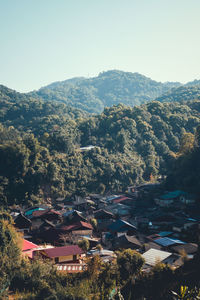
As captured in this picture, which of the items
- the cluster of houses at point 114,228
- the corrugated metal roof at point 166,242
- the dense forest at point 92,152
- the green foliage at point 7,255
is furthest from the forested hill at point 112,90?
the green foliage at point 7,255

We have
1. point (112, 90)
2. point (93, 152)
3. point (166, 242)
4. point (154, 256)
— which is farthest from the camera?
point (112, 90)

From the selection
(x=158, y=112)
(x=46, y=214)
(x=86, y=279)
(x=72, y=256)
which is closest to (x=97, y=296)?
(x=86, y=279)

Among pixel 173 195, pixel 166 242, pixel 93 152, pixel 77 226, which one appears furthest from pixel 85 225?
pixel 93 152

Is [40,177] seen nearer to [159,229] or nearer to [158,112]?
[159,229]

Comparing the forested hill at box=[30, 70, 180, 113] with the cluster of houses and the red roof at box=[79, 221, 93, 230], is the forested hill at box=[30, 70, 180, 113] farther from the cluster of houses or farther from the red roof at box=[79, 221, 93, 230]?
the red roof at box=[79, 221, 93, 230]

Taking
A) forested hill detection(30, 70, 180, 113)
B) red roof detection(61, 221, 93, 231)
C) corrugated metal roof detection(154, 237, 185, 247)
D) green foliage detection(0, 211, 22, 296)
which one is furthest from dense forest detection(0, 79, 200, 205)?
forested hill detection(30, 70, 180, 113)

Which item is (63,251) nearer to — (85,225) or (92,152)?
(85,225)
